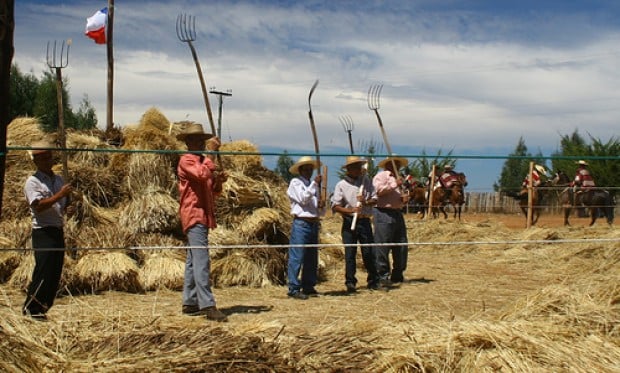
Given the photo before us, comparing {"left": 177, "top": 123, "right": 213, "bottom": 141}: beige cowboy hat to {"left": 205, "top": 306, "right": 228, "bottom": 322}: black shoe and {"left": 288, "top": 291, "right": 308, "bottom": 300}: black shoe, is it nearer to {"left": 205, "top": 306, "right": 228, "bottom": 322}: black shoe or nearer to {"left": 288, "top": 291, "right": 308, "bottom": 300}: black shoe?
{"left": 205, "top": 306, "right": 228, "bottom": 322}: black shoe

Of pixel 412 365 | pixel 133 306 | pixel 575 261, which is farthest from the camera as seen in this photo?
pixel 575 261

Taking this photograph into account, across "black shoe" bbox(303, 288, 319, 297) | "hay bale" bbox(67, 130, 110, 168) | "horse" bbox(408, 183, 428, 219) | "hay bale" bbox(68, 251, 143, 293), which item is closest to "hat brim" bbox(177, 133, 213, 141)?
"hay bale" bbox(68, 251, 143, 293)

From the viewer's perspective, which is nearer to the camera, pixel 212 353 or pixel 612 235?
pixel 212 353

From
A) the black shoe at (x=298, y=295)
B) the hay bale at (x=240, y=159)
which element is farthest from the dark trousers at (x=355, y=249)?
the hay bale at (x=240, y=159)

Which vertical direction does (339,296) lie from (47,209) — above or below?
below

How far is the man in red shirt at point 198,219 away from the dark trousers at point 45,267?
1.06m

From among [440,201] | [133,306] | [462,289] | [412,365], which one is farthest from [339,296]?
[440,201]

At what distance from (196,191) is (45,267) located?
136cm

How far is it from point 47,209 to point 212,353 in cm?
214

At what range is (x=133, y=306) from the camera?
6996 mm

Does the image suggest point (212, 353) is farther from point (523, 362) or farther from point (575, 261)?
point (575, 261)

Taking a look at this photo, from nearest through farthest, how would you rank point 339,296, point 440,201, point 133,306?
point 133,306
point 339,296
point 440,201

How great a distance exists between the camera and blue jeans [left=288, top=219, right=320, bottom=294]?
7.75m

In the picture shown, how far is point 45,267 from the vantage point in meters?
5.40
